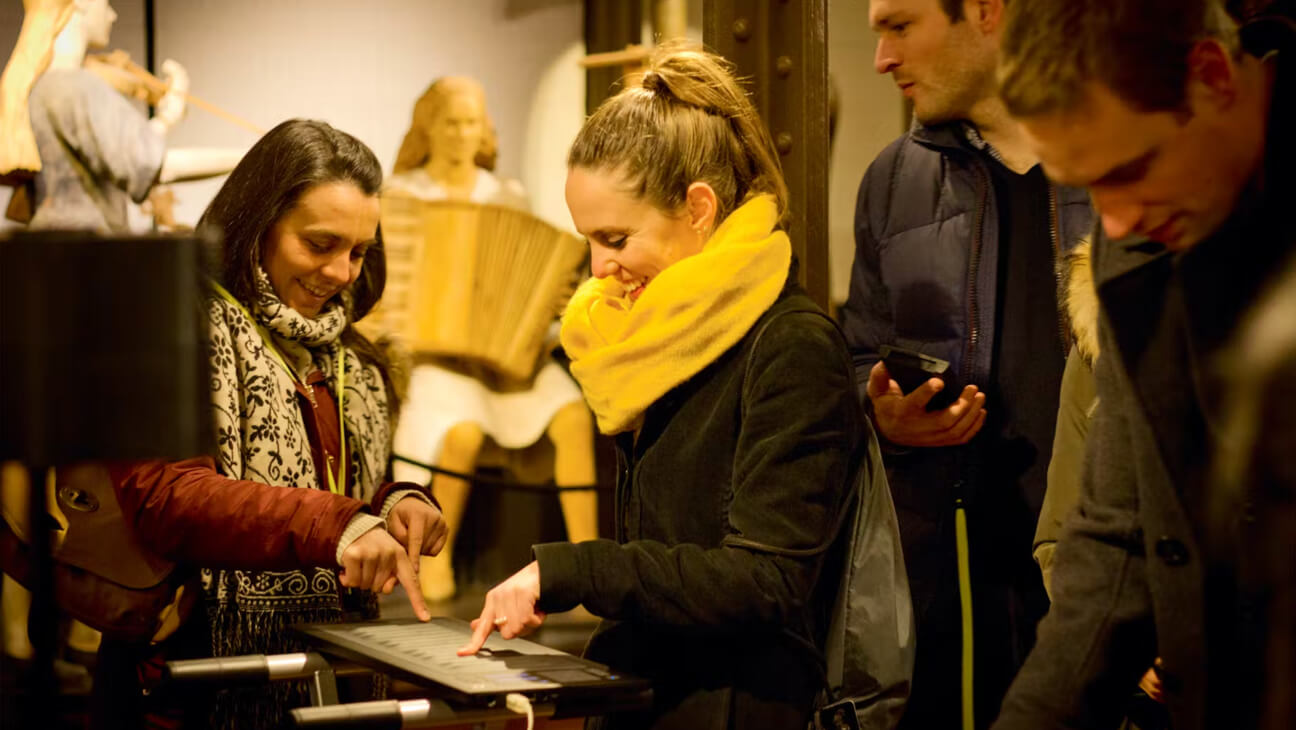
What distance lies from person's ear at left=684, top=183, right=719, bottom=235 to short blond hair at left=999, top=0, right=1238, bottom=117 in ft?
2.19

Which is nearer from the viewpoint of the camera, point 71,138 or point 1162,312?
point 1162,312

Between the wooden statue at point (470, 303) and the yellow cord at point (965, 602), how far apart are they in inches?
93.9

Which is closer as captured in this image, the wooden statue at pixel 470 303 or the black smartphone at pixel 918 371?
the black smartphone at pixel 918 371

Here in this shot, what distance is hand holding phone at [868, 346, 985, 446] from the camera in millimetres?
2461

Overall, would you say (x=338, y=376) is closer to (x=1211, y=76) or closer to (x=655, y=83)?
(x=655, y=83)

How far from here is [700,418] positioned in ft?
6.57

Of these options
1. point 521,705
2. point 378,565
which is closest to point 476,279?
point 378,565

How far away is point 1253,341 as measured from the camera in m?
1.39

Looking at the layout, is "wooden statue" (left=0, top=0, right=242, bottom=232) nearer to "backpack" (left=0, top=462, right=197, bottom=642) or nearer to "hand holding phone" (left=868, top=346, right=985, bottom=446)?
"backpack" (left=0, top=462, right=197, bottom=642)

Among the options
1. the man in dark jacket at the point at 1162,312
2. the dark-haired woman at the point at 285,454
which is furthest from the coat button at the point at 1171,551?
the dark-haired woman at the point at 285,454

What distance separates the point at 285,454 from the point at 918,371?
3.57 feet

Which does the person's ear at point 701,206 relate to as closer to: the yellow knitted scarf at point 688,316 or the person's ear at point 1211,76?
the yellow knitted scarf at point 688,316

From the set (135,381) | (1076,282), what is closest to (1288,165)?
(1076,282)

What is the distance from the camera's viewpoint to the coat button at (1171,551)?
5.12 feet
